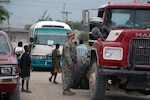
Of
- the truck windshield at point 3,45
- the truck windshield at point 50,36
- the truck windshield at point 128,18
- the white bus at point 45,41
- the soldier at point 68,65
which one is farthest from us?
the truck windshield at point 50,36

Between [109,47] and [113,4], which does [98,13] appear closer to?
[113,4]

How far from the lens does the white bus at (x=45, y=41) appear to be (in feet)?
66.8

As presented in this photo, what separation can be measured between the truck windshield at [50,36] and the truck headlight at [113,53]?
1206 cm

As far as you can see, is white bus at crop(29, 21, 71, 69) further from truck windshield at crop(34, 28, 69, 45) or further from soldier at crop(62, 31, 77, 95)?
soldier at crop(62, 31, 77, 95)

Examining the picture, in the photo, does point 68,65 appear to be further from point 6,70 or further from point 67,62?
point 6,70

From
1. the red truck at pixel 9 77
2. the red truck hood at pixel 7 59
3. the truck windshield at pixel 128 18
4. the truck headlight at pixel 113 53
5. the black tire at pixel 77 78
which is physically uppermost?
the truck windshield at pixel 128 18

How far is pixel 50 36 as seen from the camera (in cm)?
2086

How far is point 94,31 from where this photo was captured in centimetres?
1022

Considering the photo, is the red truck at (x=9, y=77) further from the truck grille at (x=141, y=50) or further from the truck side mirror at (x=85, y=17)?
the truck side mirror at (x=85, y=17)

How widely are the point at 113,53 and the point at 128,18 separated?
2008 mm

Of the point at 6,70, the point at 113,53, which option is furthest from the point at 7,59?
the point at 113,53

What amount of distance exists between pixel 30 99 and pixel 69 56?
5.39 feet

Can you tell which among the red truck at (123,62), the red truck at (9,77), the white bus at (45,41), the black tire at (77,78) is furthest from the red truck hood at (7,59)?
the white bus at (45,41)

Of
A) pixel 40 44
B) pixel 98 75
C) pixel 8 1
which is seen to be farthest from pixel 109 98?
pixel 8 1
